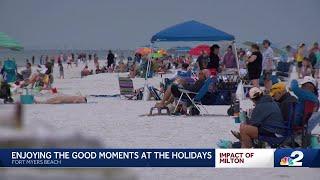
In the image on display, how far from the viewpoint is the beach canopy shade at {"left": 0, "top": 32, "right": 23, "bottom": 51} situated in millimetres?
13880

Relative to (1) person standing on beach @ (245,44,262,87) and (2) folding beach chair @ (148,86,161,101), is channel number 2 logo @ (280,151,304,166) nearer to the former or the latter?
(1) person standing on beach @ (245,44,262,87)

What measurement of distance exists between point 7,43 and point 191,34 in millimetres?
4275

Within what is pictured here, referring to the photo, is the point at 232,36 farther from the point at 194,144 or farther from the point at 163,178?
the point at 163,178

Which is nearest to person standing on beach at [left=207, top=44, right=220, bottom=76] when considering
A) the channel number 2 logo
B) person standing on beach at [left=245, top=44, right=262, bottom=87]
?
person standing on beach at [left=245, top=44, right=262, bottom=87]

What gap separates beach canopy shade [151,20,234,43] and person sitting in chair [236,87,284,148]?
685 cm

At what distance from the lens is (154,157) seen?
17.8ft

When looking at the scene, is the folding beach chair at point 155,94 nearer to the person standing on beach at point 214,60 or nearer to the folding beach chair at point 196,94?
the person standing on beach at point 214,60

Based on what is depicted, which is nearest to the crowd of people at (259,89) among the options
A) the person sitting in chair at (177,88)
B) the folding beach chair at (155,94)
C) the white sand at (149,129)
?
the person sitting in chair at (177,88)

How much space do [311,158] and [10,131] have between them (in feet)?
9.18

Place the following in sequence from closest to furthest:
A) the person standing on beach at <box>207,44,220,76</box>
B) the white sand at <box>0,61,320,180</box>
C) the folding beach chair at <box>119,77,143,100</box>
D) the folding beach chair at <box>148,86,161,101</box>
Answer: the white sand at <box>0,61,320,180</box> → the person standing on beach at <box>207,44,220,76</box> → the folding beach chair at <box>148,86,161,101</box> → the folding beach chair at <box>119,77,143,100</box>

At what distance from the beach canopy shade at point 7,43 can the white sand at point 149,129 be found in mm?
1728

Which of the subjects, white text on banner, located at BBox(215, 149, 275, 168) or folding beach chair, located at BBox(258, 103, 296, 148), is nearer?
white text on banner, located at BBox(215, 149, 275, 168)

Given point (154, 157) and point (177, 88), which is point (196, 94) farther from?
point (154, 157)

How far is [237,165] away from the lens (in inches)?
224
